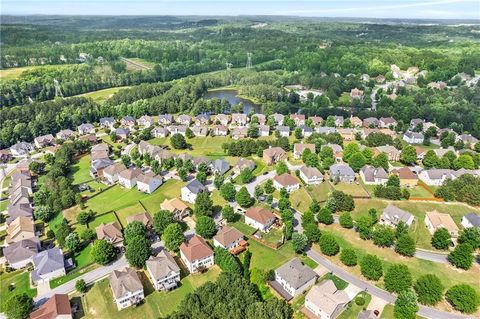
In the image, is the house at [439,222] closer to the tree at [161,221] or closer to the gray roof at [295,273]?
the gray roof at [295,273]

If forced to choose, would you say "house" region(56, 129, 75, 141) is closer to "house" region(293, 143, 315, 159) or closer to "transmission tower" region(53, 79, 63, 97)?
"transmission tower" region(53, 79, 63, 97)

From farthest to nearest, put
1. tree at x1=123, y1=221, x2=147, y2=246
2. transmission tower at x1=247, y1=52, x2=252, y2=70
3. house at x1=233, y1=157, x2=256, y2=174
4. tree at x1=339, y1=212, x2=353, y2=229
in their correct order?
transmission tower at x1=247, y1=52, x2=252, y2=70, house at x1=233, y1=157, x2=256, y2=174, tree at x1=339, y1=212, x2=353, y2=229, tree at x1=123, y1=221, x2=147, y2=246

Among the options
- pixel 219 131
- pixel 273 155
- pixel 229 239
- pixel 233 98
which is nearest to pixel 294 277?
pixel 229 239

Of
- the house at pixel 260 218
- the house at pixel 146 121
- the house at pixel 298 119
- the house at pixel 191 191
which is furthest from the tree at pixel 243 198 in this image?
the house at pixel 146 121

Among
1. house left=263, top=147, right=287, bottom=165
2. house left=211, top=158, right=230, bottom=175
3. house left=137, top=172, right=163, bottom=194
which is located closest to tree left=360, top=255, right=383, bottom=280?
house left=263, top=147, right=287, bottom=165

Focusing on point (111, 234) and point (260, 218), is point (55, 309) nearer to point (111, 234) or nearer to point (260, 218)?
point (111, 234)
